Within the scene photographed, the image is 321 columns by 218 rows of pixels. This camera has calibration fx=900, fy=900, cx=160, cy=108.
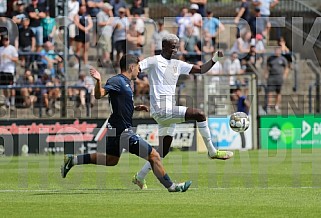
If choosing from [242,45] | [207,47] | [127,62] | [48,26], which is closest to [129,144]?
[127,62]

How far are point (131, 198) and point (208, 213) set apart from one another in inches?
89.7

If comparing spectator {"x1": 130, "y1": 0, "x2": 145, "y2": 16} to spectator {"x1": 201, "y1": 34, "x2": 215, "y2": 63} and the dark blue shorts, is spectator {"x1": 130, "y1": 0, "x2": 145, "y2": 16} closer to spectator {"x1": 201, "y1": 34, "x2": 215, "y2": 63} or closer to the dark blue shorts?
spectator {"x1": 201, "y1": 34, "x2": 215, "y2": 63}

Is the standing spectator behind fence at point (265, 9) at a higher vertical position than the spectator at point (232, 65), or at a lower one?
higher

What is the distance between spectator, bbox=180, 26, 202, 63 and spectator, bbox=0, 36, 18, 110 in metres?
5.88

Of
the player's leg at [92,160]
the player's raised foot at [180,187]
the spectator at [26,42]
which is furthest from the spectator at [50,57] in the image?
the player's raised foot at [180,187]

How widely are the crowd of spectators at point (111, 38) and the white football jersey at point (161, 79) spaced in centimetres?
1156

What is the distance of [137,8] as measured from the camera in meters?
30.3

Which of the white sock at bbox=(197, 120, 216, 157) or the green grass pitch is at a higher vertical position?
the white sock at bbox=(197, 120, 216, 157)

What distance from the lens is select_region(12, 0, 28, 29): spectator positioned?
27.9 metres

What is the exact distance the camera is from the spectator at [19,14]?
91.4ft

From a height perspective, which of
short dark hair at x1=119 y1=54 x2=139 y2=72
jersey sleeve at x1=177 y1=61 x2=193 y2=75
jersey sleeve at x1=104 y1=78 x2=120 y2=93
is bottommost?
jersey sleeve at x1=104 y1=78 x2=120 y2=93

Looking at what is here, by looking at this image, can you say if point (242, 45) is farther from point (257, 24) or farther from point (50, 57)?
point (50, 57)

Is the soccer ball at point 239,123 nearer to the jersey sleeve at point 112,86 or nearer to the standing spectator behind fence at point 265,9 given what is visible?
the jersey sleeve at point 112,86

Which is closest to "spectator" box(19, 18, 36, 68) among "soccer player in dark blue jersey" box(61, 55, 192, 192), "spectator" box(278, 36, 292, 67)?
"spectator" box(278, 36, 292, 67)
